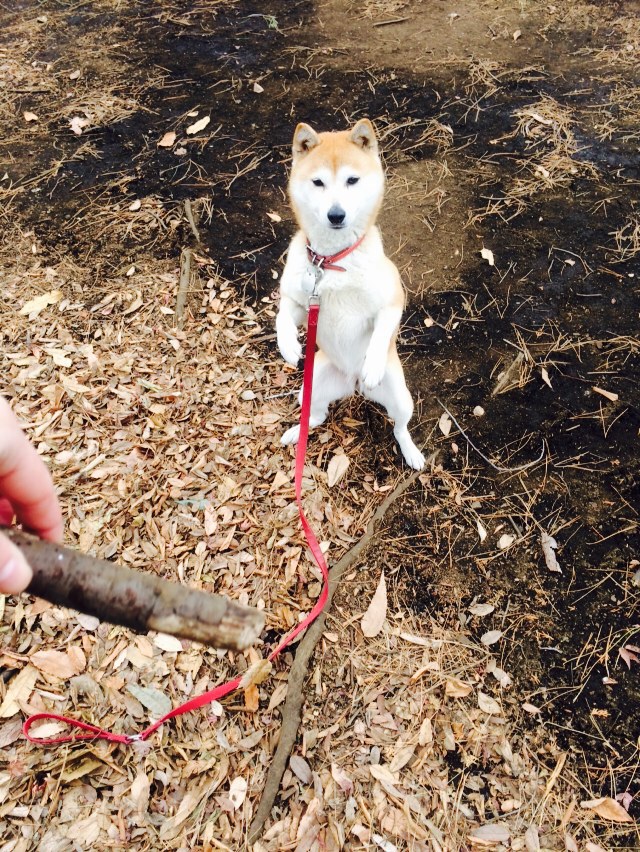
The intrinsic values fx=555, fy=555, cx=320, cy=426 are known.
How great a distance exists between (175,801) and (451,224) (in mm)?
4548

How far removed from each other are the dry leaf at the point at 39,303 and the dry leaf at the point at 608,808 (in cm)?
458

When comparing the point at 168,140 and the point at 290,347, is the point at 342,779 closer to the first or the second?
the point at 290,347

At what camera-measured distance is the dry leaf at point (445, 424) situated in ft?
12.3

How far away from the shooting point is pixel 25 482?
1.48 m

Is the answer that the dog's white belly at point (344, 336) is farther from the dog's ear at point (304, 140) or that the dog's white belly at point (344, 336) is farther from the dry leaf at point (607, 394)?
the dry leaf at point (607, 394)

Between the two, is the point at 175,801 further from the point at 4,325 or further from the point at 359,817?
the point at 4,325

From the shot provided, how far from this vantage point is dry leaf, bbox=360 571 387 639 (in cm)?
294

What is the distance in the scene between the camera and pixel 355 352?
337 cm

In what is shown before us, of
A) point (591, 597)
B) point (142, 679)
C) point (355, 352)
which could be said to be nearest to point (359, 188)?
point (355, 352)

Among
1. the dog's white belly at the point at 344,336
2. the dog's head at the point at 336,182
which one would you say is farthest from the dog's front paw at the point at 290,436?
the dog's head at the point at 336,182

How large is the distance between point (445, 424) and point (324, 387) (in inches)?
34.6

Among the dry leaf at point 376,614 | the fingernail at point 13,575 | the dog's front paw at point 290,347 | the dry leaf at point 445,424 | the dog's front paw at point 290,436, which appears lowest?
the dry leaf at point 376,614

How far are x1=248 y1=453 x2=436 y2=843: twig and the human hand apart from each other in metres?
1.48

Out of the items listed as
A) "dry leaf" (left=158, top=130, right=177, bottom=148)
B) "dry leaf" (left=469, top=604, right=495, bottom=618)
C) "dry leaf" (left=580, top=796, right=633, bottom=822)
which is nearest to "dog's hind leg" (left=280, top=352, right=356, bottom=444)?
"dry leaf" (left=469, top=604, right=495, bottom=618)
